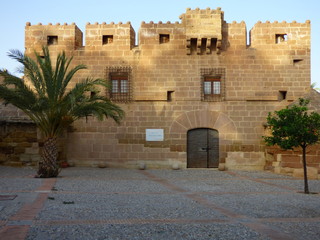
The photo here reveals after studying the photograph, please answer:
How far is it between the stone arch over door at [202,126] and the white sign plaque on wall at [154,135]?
44 centimetres

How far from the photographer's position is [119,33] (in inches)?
691

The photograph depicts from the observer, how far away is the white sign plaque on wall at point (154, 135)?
17094 millimetres

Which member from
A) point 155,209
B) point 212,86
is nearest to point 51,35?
point 212,86

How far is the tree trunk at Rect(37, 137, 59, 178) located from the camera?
12984 millimetres

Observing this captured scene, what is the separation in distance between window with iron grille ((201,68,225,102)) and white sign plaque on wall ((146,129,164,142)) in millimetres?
2462

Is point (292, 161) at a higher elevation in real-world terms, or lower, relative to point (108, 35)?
lower

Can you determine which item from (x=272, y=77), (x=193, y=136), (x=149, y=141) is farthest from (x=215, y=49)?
(x=149, y=141)

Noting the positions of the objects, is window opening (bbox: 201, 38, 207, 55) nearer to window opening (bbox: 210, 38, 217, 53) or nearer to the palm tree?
window opening (bbox: 210, 38, 217, 53)

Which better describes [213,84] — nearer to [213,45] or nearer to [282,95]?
[213,45]

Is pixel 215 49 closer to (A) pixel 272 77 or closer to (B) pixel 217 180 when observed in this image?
(A) pixel 272 77

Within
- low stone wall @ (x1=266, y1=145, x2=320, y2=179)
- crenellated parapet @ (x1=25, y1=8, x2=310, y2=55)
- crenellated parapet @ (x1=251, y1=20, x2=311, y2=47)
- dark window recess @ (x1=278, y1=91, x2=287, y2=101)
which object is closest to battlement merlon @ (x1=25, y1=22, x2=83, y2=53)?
crenellated parapet @ (x1=25, y1=8, x2=310, y2=55)

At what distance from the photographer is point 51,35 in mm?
17719

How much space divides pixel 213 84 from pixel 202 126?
6.48 ft

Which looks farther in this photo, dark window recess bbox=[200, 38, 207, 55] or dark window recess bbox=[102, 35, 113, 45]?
dark window recess bbox=[102, 35, 113, 45]
